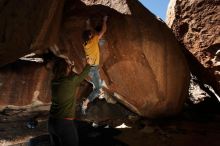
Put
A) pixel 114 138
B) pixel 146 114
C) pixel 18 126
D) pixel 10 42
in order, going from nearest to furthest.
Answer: pixel 10 42, pixel 114 138, pixel 146 114, pixel 18 126

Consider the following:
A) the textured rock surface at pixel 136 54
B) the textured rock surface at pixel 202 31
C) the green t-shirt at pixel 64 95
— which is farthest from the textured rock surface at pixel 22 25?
the textured rock surface at pixel 202 31

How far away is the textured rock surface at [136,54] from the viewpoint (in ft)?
18.7

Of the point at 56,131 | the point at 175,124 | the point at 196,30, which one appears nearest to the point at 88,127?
the point at 175,124

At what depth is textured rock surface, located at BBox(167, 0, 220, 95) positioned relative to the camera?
543 cm

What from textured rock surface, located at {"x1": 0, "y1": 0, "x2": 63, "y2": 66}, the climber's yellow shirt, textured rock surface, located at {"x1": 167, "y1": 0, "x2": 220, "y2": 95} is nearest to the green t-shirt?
textured rock surface, located at {"x1": 0, "y1": 0, "x2": 63, "y2": 66}

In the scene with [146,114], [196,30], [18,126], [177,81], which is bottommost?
[18,126]

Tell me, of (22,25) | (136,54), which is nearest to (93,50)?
(136,54)

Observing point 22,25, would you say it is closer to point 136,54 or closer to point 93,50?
point 93,50

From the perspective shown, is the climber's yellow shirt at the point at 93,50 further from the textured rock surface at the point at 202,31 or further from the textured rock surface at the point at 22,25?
the textured rock surface at the point at 202,31

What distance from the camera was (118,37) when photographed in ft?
19.1

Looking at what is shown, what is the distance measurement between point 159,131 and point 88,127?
1.43 m

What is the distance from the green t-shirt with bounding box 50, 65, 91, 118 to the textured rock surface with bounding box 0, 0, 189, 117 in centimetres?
184

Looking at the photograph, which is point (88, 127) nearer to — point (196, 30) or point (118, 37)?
point (118, 37)

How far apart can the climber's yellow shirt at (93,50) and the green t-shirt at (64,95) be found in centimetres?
180
